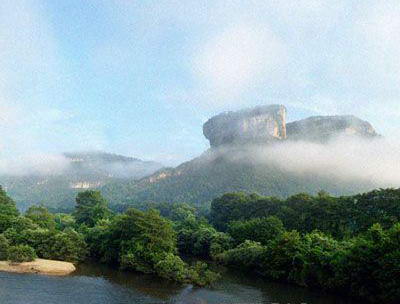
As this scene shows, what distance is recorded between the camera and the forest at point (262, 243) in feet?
129

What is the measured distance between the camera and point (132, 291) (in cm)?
3991

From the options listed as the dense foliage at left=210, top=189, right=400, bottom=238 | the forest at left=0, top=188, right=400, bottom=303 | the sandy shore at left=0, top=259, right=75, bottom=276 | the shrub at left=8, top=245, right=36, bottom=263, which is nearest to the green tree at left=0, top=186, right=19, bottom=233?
the forest at left=0, top=188, right=400, bottom=303

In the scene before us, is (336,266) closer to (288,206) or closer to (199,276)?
(199,276)

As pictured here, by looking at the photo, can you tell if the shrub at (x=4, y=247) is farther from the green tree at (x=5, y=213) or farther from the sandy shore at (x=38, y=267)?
the green tree at (x=5, y=213)

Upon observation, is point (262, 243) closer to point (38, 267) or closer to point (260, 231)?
point (260, 231)

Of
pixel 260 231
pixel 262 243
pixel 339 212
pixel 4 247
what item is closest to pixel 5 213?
pixel 4 247

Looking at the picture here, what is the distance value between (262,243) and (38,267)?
33.7 m

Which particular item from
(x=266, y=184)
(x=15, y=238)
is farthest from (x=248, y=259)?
(x=266, y=184)

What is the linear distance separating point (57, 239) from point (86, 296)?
20.3m

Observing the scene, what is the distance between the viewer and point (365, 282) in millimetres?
39031

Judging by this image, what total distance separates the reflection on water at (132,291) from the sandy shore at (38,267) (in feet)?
6.55

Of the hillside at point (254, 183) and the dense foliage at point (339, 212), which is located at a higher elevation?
the hillside at point (254, 183)

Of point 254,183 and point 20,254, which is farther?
point 254,183

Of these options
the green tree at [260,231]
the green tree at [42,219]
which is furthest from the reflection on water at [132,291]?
the green tree at [42,219]
